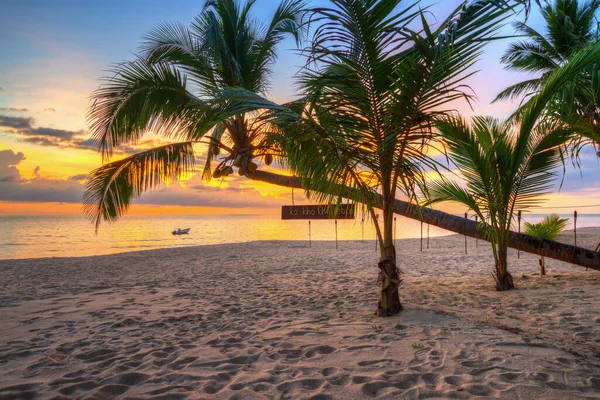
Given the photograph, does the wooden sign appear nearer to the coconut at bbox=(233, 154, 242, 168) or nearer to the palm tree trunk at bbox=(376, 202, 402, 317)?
the coconut at bbox=(233, 154, 242, 168)

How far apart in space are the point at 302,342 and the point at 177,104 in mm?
5252

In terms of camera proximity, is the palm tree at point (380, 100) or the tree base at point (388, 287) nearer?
the palm tree at point (380, 100)

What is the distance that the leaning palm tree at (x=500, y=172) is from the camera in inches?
230

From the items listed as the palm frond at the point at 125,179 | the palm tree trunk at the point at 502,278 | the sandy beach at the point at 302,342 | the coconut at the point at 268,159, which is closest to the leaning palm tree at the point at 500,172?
the palm tree trunk at the point at 502,278

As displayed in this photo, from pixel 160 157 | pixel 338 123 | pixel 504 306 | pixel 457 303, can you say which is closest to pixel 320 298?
pixel 457 303

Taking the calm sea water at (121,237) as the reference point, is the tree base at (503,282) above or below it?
above

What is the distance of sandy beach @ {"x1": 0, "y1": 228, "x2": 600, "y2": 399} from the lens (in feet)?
8.93

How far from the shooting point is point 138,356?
11.3 feet

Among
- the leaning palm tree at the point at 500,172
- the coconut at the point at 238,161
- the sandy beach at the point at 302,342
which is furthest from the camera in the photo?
the coconut at the point at 238,161

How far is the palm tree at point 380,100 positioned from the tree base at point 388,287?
0.04 ft

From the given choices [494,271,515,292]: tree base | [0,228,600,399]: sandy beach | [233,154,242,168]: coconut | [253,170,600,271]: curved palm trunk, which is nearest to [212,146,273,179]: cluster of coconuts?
[233,154,242,168]: coconut

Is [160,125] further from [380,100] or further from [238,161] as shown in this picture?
[380,100]

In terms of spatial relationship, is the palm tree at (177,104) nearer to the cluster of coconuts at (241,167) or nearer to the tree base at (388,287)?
the cluster of coconuts at (241,167)

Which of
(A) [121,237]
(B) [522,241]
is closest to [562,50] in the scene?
(B) [522,241]
